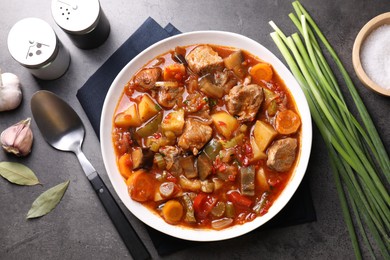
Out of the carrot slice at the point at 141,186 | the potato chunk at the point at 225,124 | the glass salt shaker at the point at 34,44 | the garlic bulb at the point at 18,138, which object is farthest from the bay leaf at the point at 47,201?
the potato chunk at the point at 225,124

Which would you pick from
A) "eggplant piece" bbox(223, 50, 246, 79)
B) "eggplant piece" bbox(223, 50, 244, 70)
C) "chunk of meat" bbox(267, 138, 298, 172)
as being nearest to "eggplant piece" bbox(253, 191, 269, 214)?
"chunk of meat" bbox(267, 138, 298, 172)

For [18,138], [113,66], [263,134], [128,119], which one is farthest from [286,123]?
[18,138]

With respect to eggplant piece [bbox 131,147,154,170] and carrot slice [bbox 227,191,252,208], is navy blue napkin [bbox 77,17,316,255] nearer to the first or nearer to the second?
eggplant piece [bbox 131,147,154,170]

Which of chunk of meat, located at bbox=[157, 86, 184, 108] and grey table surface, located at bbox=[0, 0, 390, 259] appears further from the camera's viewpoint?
grey table surface, located at bbox=[0, 0, 390, 259]

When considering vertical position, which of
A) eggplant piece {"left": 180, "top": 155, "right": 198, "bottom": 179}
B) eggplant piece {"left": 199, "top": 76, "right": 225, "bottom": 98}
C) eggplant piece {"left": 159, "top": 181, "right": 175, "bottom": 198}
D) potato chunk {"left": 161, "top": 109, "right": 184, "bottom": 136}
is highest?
eggplant piece {"left": 199, "top": 76, "right": 225, "bottom": 98}

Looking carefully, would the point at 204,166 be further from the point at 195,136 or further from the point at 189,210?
the point at 189,210

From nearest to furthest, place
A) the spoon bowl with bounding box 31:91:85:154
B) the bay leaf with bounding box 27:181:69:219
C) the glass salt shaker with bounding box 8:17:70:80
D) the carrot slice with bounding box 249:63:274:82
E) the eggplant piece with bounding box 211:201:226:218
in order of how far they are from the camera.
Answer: the eggplant piece with bounding box 211:201:226:218 → the carrot slice with bounding box 249:63:274:82 → the glass salt shaker with bounding box 8:17:70:80 → the spoon bowl with bounding box 31:91:85:154 → the bay leaf with bounding box 27:181:69:219

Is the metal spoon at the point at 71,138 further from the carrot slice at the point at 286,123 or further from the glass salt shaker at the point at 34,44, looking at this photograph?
the carrot slice at the point at 286,123
